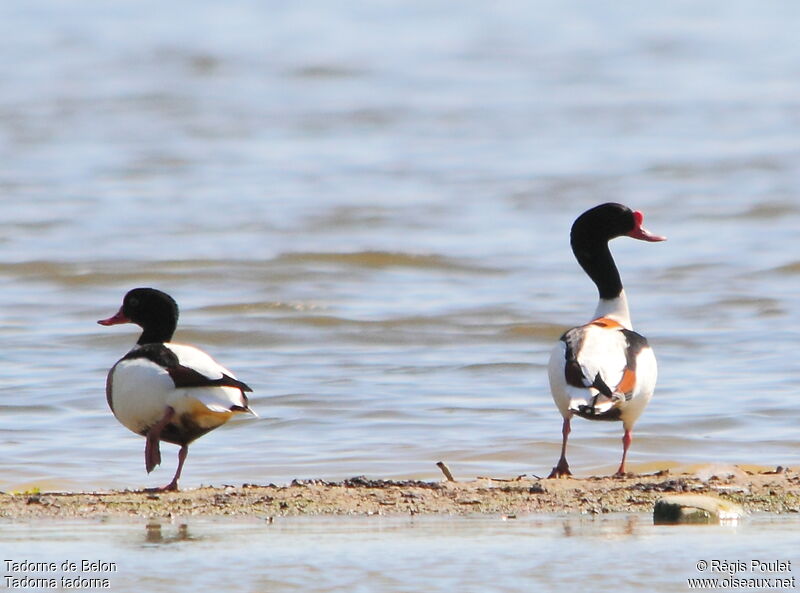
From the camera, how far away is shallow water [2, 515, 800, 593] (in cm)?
578

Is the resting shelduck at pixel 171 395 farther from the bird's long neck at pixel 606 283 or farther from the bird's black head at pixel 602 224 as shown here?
the bird's black head at pixel 602 224

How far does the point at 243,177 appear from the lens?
25344 mm

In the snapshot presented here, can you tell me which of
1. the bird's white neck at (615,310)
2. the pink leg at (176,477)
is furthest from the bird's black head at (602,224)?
the pink leg at (176,477)

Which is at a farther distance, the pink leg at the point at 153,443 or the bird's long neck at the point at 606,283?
the bird's long neck at the point at 606,283

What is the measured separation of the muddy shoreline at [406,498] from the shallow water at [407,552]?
0.20m

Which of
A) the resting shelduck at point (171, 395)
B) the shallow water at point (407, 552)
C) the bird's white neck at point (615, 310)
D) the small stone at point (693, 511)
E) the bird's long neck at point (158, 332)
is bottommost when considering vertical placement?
the shallow water at point (407, 552)

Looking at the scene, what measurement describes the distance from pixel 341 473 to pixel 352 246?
440 inches

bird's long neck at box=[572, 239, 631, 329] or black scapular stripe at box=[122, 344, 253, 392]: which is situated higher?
bird's long neck at box=[572, 239, 631, 329]

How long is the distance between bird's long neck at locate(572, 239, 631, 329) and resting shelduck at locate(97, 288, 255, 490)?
246cm

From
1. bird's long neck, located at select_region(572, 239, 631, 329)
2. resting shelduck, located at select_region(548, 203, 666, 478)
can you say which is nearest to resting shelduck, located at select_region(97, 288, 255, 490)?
resting shelduck, located at select_region(548, 203, 666, 478)

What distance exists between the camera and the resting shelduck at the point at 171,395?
27.2ft

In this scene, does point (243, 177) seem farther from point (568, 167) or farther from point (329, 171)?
point (568, 167)

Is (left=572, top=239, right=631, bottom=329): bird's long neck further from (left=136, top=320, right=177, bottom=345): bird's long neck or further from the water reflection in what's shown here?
the water reflection

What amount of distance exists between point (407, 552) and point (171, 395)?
8.13ft
